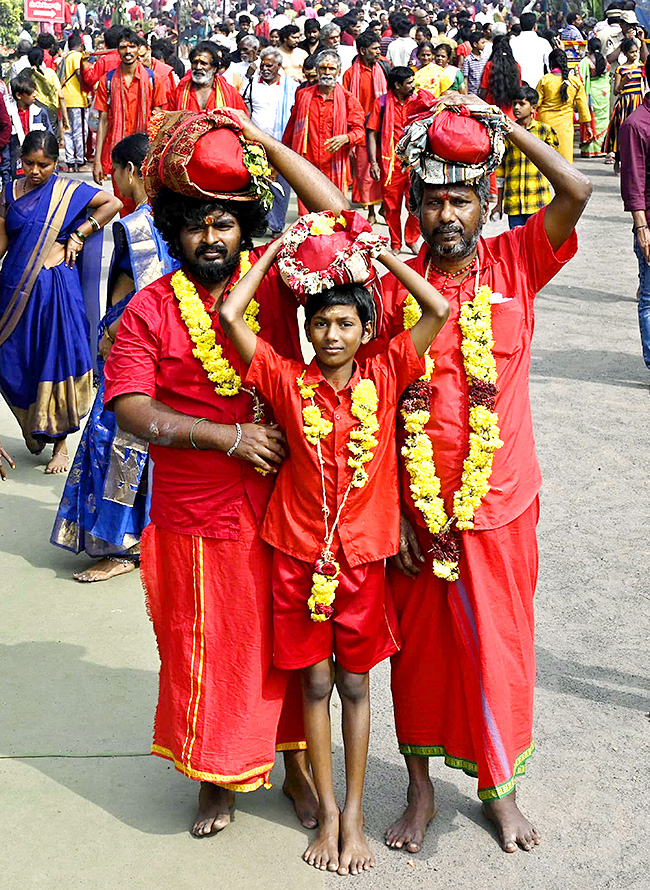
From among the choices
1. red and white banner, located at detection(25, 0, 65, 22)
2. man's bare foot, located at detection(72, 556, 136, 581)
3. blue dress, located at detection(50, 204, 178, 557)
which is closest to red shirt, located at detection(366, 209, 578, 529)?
blue dress, located at detection(50, 204, 178, 557)

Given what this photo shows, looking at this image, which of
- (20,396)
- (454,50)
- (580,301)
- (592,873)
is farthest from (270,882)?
(454,50)

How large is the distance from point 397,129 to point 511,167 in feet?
11.6

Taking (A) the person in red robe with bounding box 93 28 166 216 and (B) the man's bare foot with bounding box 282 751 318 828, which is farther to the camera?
(A) the person in red robe with bounding box 93 28 166 216

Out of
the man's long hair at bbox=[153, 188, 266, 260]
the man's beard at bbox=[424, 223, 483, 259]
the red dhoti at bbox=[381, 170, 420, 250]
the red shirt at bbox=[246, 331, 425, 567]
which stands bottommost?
the red dhoti at bbox=[381, 170, 420, 250]

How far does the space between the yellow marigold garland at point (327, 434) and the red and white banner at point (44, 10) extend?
16998 mm

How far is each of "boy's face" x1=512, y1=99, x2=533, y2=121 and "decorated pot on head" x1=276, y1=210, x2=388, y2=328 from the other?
6930mm

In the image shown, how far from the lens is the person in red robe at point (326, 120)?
12305mm

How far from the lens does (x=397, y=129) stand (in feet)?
41.9

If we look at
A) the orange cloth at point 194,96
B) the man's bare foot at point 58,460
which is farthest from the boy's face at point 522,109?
the man's bare foot at point 58,460

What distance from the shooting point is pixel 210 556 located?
3.41m

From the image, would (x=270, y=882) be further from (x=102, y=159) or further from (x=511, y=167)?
(x=102, y=159)

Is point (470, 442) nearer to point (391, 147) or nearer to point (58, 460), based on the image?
point (58, 460)

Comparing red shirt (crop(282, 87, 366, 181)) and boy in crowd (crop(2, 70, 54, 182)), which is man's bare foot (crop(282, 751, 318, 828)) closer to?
red shirt (crop(282, 87, 366, 181))

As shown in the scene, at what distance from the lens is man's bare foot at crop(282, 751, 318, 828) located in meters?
3.69
